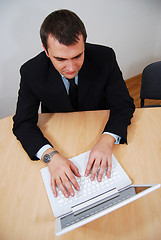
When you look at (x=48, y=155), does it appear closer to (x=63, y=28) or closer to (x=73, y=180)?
(x=73, y=180)

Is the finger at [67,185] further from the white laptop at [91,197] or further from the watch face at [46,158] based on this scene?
the watch face at [46,158]

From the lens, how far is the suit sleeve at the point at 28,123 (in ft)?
2.93

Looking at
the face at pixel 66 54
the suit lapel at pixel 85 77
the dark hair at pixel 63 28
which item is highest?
the dark hair at pixel 63 28

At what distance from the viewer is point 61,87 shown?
100cm

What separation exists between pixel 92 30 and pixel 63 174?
160 cm

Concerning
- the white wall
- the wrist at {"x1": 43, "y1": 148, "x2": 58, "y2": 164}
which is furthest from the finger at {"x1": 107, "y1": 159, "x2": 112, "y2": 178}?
the white wall

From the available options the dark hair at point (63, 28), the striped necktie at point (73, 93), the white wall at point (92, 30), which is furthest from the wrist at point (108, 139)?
the white wall at point (92, 30)

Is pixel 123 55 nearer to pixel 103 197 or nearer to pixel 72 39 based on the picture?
pixel 72 39

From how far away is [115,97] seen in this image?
1.05 meters

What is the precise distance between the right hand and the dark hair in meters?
0.52

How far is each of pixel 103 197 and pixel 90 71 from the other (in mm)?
689

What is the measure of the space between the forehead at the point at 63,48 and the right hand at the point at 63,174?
0.47 metres

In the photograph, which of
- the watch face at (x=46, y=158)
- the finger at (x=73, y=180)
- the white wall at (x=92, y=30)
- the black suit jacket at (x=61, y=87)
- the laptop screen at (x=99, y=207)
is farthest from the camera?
the white wall at (x=92, y=30)

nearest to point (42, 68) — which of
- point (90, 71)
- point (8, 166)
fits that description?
point (90, 71)
